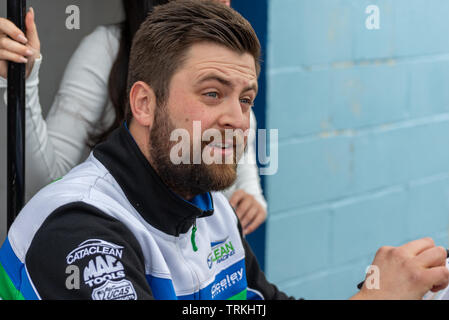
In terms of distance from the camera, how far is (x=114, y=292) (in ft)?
2.85

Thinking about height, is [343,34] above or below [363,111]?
above

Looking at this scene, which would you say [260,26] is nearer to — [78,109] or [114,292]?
[78,109]

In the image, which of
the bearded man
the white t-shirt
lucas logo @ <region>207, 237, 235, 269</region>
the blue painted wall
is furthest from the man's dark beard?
the blue painted wall

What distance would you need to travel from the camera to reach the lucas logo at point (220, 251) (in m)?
1.16

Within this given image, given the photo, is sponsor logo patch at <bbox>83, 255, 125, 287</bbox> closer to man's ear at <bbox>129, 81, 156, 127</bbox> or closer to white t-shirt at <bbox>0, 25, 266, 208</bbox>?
man's ear at <bbox>129, 81, 156, 127</bbox>

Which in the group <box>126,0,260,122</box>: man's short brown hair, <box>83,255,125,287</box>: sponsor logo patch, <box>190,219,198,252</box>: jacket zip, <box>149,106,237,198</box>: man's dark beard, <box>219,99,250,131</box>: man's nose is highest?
<box>126,0,260,122</box>: man's short brown hair

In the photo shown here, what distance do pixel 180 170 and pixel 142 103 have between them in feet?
0.46

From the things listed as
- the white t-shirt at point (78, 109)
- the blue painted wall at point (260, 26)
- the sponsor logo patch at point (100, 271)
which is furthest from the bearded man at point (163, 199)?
the blue painted wall at point (260, 26)

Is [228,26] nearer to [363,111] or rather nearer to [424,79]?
[363,111]

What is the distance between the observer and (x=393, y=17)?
2.33 meters

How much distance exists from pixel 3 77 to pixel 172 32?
1.12ft

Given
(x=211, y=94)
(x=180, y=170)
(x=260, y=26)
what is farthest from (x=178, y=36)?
(x=260, y=26)

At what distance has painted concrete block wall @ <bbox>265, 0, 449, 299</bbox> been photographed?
6.98 feet

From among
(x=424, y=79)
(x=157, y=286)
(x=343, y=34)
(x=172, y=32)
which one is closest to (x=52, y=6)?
(x=172, y=32)
